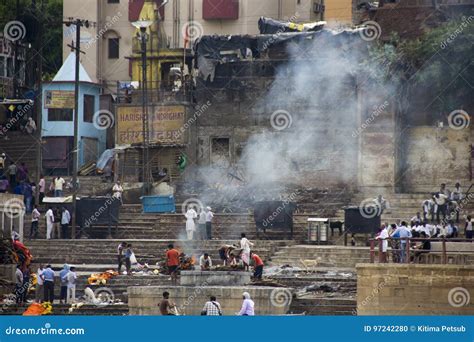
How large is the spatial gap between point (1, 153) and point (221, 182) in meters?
8.81

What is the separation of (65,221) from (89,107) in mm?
15019

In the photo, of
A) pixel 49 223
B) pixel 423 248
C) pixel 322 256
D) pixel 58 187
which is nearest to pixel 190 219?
pixel 49 223

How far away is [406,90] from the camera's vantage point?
5719 cm

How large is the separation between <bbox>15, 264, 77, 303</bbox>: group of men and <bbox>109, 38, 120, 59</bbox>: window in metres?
27.5

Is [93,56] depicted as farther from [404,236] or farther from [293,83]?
[404,236]

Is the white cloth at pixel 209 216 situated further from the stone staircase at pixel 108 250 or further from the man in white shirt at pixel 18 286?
the man in white shirt at pixel 18 286

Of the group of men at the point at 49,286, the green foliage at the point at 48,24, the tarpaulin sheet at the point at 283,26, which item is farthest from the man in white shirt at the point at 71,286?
the green foliage at the point at 48,24

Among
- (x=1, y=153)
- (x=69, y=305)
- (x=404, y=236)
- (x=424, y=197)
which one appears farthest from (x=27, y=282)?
(x=1, y=153)

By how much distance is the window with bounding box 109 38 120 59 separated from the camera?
72.4m

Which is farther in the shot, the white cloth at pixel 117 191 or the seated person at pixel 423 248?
the white cloth at pixel 117 191

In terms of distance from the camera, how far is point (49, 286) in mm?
44719

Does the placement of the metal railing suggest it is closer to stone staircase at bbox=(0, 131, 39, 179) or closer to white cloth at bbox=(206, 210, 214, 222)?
white cloth at bbox=(206, 210, 214, 222)

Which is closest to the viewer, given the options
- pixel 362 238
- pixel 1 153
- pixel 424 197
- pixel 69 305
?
pixel 69 305

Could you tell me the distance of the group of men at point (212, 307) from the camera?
3872cm
